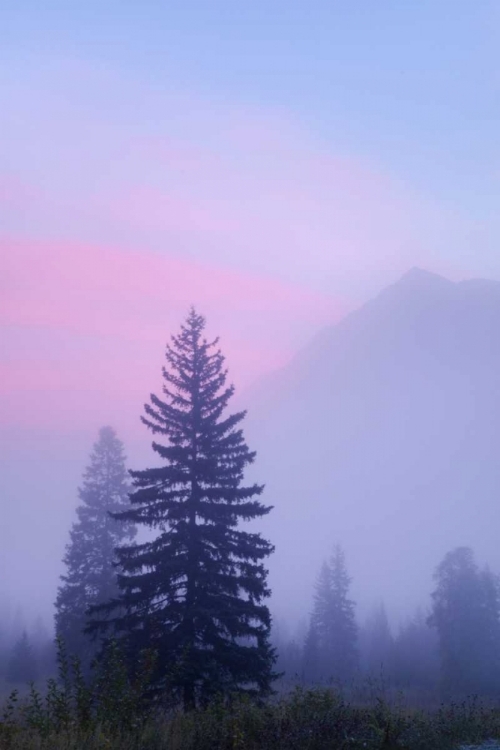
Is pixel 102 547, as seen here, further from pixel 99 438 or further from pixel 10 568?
pixel 10 568

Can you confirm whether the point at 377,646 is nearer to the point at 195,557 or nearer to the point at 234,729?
the point at 195,557

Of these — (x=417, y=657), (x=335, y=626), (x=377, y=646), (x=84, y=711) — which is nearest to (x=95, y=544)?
(x=84, y=711)

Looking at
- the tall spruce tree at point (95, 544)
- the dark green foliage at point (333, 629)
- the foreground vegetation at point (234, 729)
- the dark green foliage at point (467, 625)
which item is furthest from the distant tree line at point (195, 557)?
the dark green foliage at point (467, 625)

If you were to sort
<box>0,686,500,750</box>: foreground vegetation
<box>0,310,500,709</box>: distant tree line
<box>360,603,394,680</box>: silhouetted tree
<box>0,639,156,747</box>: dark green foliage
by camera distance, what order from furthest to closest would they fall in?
<box>360,603,394,680</box>: silhouetted tree
<box>0,310,500,709</box>: distant tree line
<box>0,639,156,747</box>: dark green foliage
<box>0,686,500,750</box>: foreground vegetation

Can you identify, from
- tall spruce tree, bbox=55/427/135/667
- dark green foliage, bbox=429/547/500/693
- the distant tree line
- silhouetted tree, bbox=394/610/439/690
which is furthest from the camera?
silhouetted tree, bbox=394/610/439/690

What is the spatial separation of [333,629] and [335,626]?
0.98 ft

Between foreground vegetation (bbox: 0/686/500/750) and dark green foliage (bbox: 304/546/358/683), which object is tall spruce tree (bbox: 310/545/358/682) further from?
foreground vegetation (bbox: 0/686/500/750)

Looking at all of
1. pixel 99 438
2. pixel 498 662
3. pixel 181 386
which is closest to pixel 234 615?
pixel 181 386

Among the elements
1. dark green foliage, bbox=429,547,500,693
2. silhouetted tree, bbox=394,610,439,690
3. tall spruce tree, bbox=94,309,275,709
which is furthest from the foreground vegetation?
dark green foliage, bbox=429,547,500,693

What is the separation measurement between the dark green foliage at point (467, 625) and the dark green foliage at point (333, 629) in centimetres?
684

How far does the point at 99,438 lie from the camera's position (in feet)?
106

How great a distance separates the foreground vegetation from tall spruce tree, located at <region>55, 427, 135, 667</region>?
20.1m

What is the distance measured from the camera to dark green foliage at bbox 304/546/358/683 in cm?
4838

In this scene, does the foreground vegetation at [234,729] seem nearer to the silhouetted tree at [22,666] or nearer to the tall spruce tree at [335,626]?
the silhouetted tree at [22,666]
